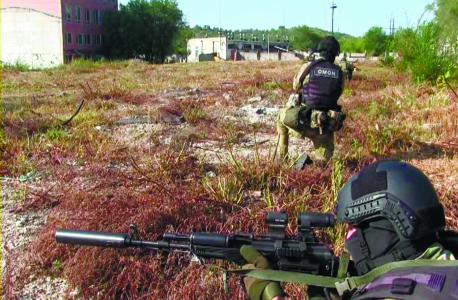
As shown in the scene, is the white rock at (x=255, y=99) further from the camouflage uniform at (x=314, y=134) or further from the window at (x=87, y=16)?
the window at (x=87, y=16)

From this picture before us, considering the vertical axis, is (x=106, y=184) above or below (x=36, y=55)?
below

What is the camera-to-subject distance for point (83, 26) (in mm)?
46000

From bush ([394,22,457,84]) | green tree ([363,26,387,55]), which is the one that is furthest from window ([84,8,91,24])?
bush ([394,22,457,84])

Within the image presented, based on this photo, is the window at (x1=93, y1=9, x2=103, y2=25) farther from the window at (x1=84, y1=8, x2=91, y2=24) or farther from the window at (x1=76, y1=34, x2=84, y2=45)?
the window at (x1=76, y1=34, x2=84, y2=45)

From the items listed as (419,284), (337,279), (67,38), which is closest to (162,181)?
(337,279)

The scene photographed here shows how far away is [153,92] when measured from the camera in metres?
12.0

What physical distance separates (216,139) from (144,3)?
49.6 meters

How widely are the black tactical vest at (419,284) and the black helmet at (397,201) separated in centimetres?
22

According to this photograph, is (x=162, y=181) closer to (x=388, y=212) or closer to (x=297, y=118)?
(x=297, y=118)

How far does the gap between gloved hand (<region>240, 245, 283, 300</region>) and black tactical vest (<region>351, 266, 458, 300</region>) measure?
0.44 meters

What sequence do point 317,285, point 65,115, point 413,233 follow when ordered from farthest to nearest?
point 65,115 → point 317,285 → point 413,233

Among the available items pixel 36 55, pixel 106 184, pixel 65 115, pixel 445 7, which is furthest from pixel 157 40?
pixel 106 184

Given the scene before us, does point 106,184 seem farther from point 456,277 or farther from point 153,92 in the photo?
point 153,92

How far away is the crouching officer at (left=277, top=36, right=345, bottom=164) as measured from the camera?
16.3 feet
